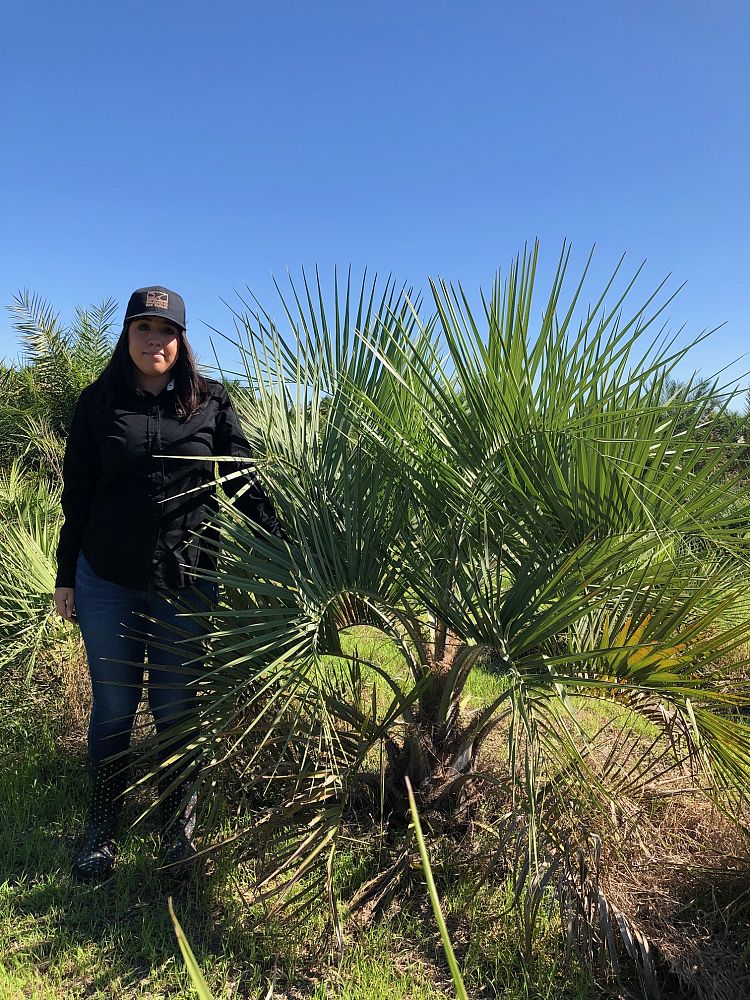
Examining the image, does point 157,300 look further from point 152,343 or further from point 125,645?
point 125,645

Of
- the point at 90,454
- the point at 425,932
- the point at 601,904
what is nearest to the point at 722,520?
the point at 601,904

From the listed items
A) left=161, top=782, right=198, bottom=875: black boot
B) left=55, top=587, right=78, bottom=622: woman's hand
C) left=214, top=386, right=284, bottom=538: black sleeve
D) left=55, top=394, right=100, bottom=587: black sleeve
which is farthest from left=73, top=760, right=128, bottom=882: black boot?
left=214, top=386, right=284, bottom=538: black sleeve

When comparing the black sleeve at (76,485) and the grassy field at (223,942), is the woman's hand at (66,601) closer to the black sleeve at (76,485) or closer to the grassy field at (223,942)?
the black sleeve at (76,485)

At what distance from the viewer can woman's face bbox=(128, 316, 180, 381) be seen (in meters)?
2.09

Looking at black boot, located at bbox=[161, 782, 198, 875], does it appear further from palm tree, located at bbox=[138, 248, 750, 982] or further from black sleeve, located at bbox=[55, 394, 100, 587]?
black sleeve, located at bbox=[55, 394, 100, 587]

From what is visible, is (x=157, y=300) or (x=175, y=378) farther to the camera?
(x=175, y=378)

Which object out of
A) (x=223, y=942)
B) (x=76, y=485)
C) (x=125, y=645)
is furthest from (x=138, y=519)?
(x=223, y=942)

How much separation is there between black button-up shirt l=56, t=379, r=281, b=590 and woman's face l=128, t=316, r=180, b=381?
10 cm

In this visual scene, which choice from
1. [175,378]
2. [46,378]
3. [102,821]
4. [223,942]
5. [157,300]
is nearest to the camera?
[223,942]

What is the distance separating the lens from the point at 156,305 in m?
2.06

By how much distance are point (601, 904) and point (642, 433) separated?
125 centimetres

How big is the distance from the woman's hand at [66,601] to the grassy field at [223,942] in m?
0.85

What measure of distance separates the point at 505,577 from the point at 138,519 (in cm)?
115

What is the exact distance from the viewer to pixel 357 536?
1.90 meters
